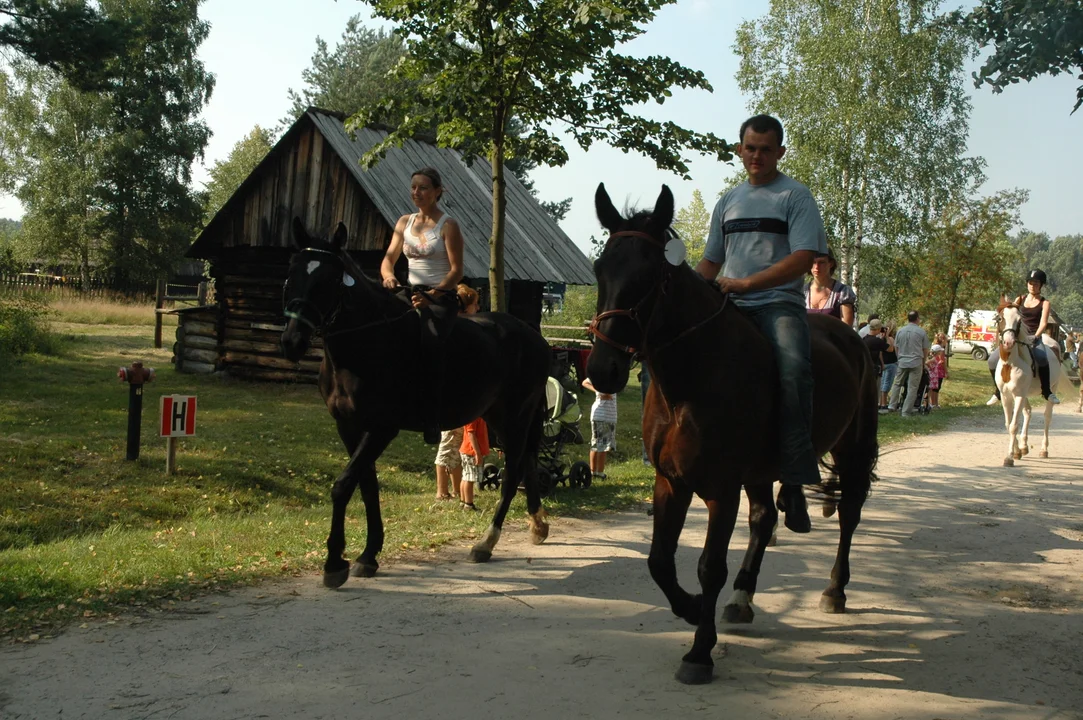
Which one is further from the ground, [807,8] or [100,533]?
[807,8]

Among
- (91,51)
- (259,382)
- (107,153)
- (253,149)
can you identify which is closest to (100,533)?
(91,51)

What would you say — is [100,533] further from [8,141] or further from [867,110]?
[8,141]

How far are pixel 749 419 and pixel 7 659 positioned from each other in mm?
3824

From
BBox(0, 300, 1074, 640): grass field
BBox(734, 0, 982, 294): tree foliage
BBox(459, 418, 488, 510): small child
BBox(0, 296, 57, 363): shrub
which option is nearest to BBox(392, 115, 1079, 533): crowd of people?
BBox(0, 300, 1074, 640): grass field

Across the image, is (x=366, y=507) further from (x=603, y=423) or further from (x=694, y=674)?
(x=603, y=423)

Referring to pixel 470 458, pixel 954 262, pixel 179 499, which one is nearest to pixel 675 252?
pixel 470 458

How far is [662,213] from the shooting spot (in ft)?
14.4

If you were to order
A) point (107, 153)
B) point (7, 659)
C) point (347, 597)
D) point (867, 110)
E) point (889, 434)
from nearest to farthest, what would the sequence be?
point (7, 659) < point (347, 597) < point (889, 434) < point (867, 110) < point (107, 153)

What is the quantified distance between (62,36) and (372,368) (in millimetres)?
12035

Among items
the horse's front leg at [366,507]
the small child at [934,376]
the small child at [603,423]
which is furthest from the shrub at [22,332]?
the small child at [934,376]

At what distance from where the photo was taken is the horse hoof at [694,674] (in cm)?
447

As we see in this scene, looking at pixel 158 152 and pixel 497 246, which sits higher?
pixel 158 152

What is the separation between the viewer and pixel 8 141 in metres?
49.8

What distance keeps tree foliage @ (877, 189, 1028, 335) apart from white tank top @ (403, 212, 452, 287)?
29961 millimetres
